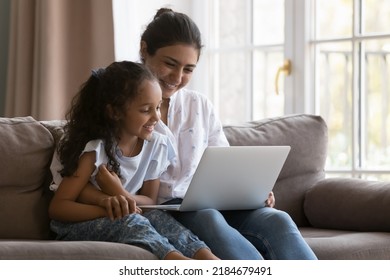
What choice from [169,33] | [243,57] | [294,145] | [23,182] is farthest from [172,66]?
[243,57]

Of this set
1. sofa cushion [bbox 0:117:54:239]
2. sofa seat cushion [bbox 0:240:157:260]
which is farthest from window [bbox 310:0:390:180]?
sofa seat cushion [bbox 0:240:157:260]

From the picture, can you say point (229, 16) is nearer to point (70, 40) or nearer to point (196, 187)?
point (70, 40)

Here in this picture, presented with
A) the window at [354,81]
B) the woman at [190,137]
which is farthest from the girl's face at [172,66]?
the window at [354,81]

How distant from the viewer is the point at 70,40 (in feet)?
13.0

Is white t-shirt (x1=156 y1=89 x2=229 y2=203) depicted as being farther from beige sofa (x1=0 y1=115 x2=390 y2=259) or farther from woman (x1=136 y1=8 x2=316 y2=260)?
beige sofa (x1=0 y1=115 x2=390 y2=259)

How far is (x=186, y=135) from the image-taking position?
273 cm

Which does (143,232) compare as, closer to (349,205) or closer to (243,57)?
(349,205)
